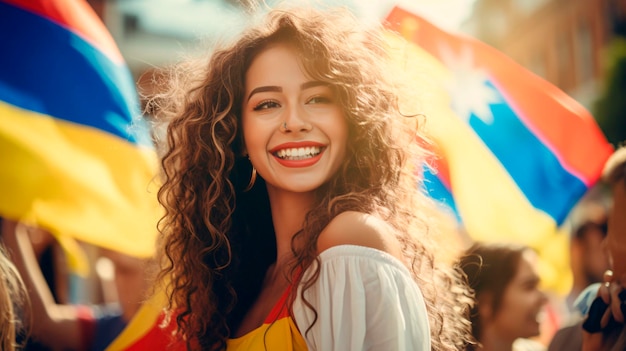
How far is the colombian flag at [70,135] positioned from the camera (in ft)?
12.2

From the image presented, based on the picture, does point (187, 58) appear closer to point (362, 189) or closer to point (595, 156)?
point (362, 189)

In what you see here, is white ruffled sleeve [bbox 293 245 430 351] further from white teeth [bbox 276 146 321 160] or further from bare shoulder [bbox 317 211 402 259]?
white teeth [bbox 276 146 321 160]

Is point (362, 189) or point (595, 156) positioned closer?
point (362, 189)

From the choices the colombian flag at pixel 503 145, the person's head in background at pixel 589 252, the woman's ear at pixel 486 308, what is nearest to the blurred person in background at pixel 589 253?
the person's head in background at pixel 589 252

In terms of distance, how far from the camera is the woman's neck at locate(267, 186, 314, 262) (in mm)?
2619

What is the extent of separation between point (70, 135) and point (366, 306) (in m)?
2.30

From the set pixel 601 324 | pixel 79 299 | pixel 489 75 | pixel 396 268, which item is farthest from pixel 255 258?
pixel 79 299

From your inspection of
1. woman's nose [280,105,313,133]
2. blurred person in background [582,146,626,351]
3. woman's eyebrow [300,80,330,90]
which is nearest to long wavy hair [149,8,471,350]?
woman's eyebrow [300,80,330,90]

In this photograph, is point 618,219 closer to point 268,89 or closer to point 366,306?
point 366,306

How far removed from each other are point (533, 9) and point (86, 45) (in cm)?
4288

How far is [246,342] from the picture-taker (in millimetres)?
2447

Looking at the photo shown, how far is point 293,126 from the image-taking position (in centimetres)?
244

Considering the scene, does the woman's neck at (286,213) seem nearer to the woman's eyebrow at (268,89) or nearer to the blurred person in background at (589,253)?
the woman's eyebrow at (268,89)

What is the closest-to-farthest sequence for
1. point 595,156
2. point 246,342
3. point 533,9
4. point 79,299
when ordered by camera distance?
point 246,342 < point 595,156 < point 79,299 < point 533,9
